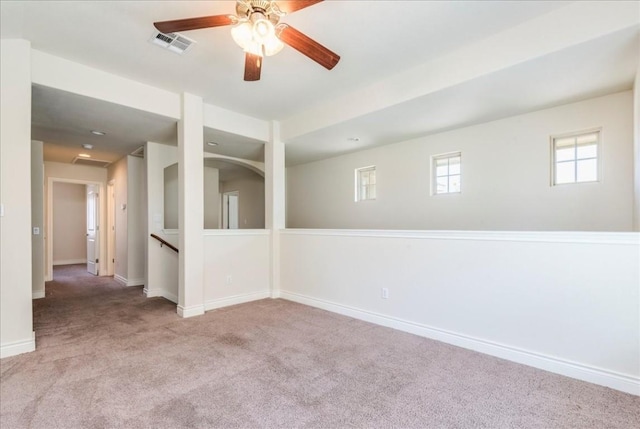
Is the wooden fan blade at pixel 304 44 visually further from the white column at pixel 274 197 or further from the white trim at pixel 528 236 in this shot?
the white column at pixel 274 197

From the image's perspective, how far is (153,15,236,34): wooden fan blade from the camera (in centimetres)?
196

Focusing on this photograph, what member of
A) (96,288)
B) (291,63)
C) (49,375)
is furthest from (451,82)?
(96,288)

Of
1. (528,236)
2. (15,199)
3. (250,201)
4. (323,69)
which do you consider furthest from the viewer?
(250,201)

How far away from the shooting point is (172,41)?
8.77ft

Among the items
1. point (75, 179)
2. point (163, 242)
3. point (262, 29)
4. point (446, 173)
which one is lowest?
point (163, 242)

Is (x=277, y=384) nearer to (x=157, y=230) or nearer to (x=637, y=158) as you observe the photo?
(x=637, y=158)

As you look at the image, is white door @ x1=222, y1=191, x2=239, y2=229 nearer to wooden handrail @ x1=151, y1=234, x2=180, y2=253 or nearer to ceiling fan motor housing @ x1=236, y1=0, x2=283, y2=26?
wooden handrail @ x1=151, y1=234, x2=180, y2=253

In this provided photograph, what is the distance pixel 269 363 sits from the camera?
250cm

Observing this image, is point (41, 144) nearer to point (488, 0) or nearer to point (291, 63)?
point (291, 63)

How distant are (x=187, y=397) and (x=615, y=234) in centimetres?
318

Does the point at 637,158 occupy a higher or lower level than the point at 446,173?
lower

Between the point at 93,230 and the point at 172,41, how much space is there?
6730mm

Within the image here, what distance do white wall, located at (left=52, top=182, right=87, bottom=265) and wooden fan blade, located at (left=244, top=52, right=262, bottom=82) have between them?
9.25m

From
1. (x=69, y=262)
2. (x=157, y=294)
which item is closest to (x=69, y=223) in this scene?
(x=69, y=262)
